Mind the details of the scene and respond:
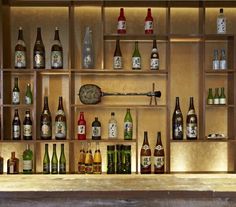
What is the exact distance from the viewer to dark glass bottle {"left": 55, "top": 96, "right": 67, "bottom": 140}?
317 cm

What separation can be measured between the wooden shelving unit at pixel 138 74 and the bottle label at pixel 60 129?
0.09 meters

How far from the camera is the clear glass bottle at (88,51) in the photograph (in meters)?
3.17

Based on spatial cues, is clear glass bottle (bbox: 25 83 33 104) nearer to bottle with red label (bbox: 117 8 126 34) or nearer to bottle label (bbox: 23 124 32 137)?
bottle label (bbox: 23 124 32 137)

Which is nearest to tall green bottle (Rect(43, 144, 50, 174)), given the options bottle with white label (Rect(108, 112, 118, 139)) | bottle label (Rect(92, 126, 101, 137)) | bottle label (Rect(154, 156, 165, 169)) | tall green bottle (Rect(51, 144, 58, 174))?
tall green bottle (Rect(51, 144, 58, 174))

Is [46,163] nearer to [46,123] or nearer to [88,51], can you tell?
[46,123]

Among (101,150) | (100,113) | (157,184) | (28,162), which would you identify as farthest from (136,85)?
(157,184)

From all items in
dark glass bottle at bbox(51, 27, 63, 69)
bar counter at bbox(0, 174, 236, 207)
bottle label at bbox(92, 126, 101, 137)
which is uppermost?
Answer: dark glass bottle at bbox(51, 27, 63, 69)

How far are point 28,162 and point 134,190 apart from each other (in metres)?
2.12

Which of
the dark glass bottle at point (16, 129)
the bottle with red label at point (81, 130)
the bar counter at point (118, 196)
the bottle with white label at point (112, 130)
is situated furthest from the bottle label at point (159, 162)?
the bar counter at point (118, 196)

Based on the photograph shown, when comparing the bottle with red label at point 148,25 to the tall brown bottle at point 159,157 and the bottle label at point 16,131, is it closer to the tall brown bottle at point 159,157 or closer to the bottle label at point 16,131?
the tall brown bottle at point 159,157

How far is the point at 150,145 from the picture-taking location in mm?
3355

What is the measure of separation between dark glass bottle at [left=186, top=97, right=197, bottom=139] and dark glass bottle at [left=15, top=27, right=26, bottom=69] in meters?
1.37

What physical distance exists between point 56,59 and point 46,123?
1.67 feet

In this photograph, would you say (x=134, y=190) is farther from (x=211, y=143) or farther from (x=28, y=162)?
(x=211, y=143)
